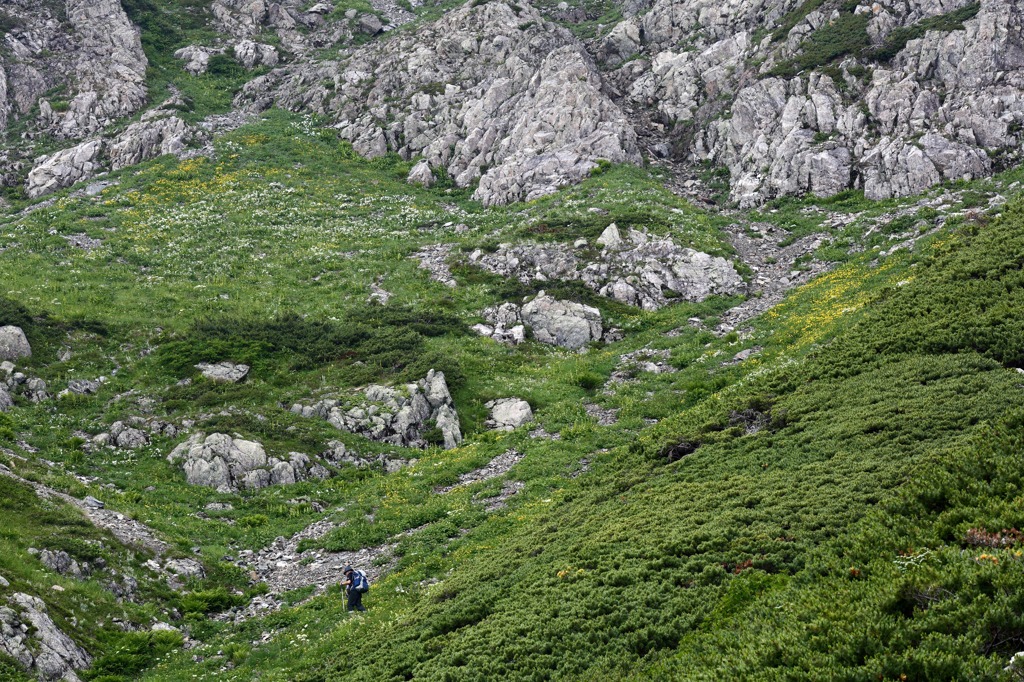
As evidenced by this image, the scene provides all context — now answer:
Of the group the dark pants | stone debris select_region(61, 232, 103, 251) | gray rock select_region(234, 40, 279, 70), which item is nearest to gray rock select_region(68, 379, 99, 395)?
the dark pants

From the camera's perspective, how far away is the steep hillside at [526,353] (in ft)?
38.8

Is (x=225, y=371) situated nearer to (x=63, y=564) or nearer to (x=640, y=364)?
(x=63, y=564)

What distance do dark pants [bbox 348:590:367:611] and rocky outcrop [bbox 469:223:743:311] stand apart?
2652cm

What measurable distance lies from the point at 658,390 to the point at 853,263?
1584 centimetres

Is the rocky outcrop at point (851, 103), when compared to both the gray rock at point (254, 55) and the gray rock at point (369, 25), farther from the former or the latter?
the gray rock at point (254, 55)

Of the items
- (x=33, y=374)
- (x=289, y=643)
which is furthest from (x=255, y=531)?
(x=33, y=374)

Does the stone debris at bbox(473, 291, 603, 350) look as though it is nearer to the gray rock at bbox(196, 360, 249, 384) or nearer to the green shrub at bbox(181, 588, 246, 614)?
the gray rock at bbox(196, 360, 249, 384)

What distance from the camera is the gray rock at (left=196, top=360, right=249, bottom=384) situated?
3067 cm

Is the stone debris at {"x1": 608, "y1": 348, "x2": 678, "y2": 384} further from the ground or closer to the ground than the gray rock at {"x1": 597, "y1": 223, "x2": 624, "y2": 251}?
closer to the ground

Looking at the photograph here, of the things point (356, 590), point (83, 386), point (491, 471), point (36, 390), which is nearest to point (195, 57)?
point (83, 386)

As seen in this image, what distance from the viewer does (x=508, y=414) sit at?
97.8ft

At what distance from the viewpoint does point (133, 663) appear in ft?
50.5

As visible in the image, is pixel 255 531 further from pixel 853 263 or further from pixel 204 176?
pixel 204 176

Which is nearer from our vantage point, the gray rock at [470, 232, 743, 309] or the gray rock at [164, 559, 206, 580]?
the gray rock at [164, 559, 206, 580]
